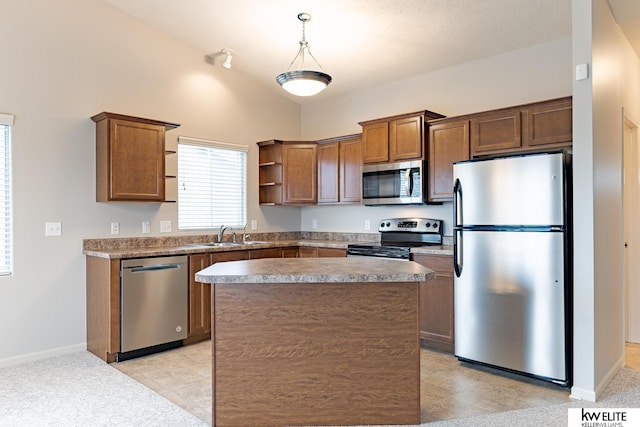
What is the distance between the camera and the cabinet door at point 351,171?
5164 millimetres

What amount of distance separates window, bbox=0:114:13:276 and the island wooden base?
8.06 ft

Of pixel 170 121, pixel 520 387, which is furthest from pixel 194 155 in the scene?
pixel 520 387

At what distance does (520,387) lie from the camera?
319cm

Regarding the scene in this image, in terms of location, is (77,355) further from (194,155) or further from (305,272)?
(305,272)

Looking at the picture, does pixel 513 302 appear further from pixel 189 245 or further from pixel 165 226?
pixel 165 226

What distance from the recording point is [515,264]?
10.8 feet

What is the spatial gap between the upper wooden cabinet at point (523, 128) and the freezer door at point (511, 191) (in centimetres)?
59

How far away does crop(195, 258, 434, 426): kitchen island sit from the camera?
253cm

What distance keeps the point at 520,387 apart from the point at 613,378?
2.60 ft

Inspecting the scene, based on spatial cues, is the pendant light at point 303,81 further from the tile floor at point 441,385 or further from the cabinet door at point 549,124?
the tile floor at point 441,385

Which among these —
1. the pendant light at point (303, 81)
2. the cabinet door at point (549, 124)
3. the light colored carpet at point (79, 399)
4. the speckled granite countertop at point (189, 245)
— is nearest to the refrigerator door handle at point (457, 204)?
the speckled granite countertop at point (189, 245)

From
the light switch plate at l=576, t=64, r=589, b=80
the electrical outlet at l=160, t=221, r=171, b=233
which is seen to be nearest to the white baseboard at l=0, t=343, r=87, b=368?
the electrical outlet at l=160, t=221, r=171, b=233

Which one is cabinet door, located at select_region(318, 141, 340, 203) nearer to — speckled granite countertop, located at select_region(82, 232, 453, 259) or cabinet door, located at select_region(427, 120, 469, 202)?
Result: speckled granite countertop, located at select_region(82, 232, 453, 259)

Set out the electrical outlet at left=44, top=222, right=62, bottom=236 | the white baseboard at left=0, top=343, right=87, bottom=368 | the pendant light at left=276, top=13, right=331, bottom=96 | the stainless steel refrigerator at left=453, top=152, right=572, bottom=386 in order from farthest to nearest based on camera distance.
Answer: the electrical outlet at left=44, top=222, right=62, bottom=236, the white baseboard at left=0, top=343, right=87, bottom=368, the pendant light at left=276, top=13, right=331, bottom=96, the stainless steel refrigerator at left=453, top=152, right=572, bottom=386
